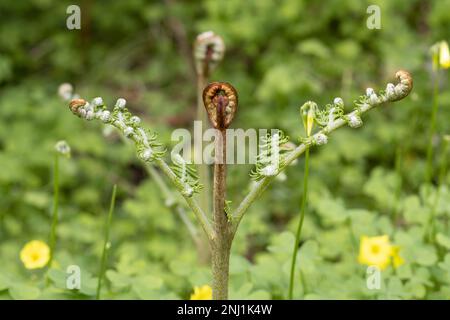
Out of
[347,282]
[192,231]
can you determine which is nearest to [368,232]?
[347,282]

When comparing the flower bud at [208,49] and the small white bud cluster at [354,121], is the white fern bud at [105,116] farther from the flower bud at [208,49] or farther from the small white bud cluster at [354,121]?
the flower bud at [208,49]

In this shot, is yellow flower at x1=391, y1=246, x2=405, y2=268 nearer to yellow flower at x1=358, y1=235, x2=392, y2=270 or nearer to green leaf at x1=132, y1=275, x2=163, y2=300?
yellow flower at x1=358, y1=235, x2=392, y2=270

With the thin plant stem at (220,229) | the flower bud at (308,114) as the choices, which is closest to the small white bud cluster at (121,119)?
the thin plant stem at (220,229)

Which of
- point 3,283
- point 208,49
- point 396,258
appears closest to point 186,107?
point 208,49

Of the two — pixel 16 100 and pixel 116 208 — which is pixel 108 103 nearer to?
pixel 16 100

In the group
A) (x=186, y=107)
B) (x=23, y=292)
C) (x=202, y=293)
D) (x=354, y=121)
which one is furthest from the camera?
(x=186, y=107)

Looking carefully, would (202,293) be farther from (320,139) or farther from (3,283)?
(320,139)

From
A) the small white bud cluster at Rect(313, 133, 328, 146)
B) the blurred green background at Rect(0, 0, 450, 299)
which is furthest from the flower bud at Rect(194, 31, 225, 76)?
the small white bud cluster at Rect(313, 133, 328, 146)
